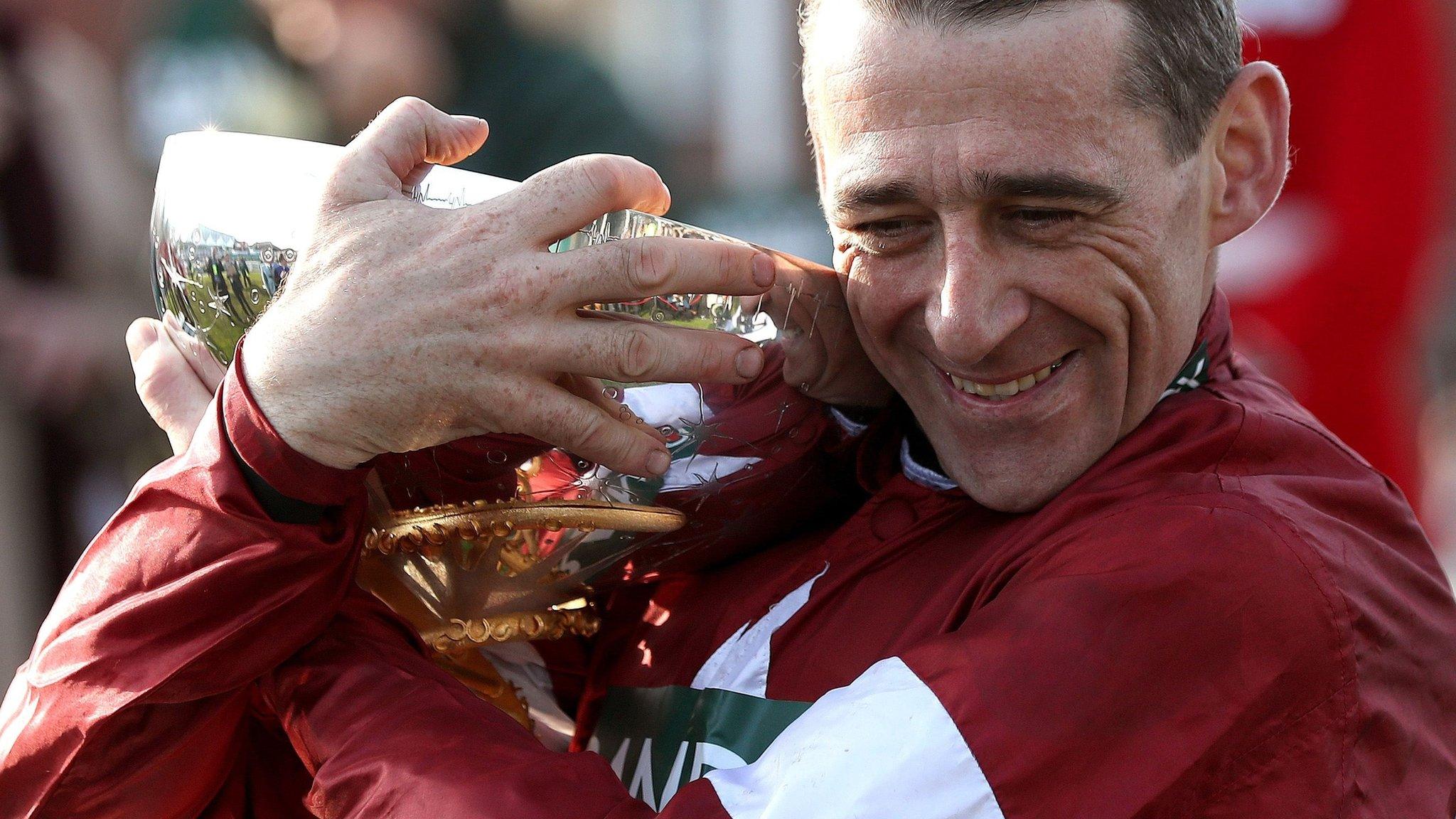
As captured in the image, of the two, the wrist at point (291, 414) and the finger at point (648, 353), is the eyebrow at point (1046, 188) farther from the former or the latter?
the wrist at point (291, 414)

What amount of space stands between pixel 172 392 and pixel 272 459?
0.95ft

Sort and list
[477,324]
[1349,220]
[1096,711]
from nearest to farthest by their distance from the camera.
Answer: [1096,711] → [477,324] → [1349,220]

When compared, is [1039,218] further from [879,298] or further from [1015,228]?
[879,298]

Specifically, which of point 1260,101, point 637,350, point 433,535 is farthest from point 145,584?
point 1260,101

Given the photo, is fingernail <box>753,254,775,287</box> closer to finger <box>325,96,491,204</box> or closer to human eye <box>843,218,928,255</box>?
human eye <box>843,218,928,255</box>

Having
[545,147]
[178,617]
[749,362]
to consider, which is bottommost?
[545,147]

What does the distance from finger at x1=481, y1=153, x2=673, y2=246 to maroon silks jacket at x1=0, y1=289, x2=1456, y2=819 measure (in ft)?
0.98

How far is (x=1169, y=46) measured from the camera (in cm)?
138

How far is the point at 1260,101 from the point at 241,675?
1.15 meters

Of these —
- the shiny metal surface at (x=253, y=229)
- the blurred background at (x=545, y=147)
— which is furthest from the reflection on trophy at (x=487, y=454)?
the blurred background at (x=545, y=147)

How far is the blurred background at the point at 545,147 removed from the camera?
317 centimetres

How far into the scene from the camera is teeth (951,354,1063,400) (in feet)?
4.81

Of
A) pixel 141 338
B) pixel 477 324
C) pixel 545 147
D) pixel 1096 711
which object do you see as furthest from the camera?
pixel 545 147

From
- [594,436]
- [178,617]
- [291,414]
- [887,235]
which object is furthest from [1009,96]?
[178,617]
